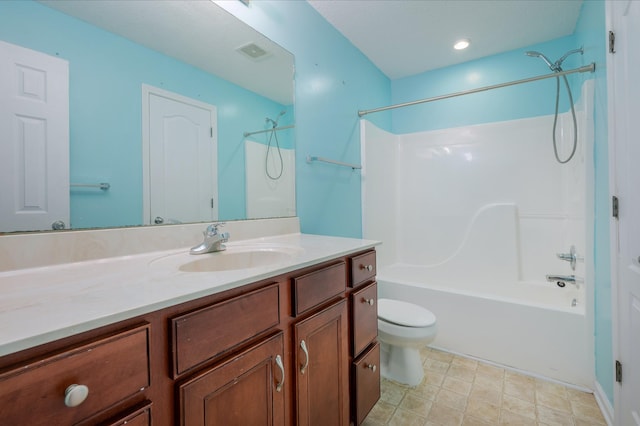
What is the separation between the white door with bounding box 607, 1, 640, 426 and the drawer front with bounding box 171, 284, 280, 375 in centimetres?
131

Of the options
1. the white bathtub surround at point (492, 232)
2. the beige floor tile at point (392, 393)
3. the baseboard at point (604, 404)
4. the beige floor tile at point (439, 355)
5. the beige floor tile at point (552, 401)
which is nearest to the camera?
the baseboard at point (604, 404)

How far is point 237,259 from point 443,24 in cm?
215

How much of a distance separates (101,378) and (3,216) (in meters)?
0.63

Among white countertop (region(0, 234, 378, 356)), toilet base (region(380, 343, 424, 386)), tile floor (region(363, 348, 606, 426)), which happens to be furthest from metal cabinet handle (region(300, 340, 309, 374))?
toilet base (region(380, 343, 424, 386))

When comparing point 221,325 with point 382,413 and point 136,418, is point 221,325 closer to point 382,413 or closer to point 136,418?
point 136,418

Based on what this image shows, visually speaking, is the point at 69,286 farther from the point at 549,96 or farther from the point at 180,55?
the point at 549,96

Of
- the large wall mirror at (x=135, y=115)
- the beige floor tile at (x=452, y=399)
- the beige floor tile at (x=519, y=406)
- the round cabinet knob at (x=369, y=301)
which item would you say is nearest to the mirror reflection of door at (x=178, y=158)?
the large wall mirror at (x=135, y=115)

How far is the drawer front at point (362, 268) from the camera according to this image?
1.18 metres

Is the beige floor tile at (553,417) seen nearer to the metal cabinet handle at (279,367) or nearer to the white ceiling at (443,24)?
the metal cabinet handle at (279,367)

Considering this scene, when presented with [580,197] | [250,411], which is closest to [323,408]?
[250,411]

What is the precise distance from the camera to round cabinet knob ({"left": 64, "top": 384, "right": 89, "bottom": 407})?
436 mm

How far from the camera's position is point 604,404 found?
1436 millimetres

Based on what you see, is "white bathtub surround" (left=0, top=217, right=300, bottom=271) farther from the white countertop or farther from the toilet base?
the toilet base

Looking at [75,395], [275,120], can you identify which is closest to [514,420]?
[75,395]
